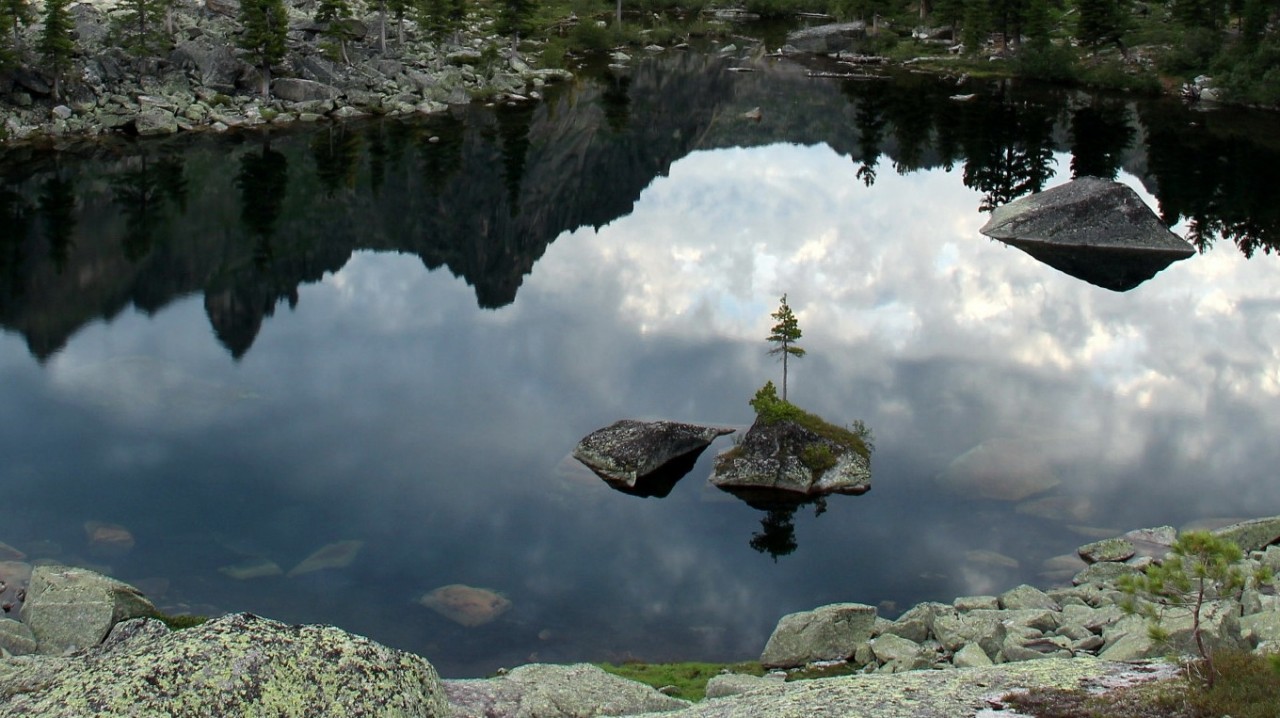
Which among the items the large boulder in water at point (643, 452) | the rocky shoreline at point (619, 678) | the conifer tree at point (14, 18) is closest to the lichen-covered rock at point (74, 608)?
the rocky shoreline at point (619, 678)

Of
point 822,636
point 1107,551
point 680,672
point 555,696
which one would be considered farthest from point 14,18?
point 555,696

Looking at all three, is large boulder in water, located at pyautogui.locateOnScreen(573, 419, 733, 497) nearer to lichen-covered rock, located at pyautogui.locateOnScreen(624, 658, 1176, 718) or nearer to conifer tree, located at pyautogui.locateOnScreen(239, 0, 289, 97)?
lichen-covered rock, located at pyautogui.locateOnScreen(624, 658, 1176, 718)

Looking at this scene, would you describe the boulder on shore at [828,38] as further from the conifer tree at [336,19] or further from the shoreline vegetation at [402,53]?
the conifer tree at [336,19]

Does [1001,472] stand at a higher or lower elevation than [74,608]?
lower

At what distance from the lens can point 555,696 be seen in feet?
68.8

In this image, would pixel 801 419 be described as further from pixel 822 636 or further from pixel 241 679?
pixel 241 679

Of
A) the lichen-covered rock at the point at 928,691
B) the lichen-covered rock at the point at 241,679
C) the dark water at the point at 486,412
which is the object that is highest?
the lichen-covered rock at the point at 241,679

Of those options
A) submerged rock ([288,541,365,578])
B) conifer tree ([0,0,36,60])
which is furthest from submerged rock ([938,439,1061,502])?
conifer tree ([0,0,36,60])

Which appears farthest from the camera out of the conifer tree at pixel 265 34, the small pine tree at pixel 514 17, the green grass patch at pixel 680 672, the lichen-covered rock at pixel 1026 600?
the small pine tree at pixel 514 17

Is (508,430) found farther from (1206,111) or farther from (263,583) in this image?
(1206,111)

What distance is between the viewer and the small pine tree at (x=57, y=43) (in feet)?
315

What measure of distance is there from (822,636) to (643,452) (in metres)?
14.9

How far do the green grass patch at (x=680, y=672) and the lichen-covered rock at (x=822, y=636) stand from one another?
0.65 meters

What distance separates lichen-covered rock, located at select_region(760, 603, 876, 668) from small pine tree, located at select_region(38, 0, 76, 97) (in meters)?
88.0
